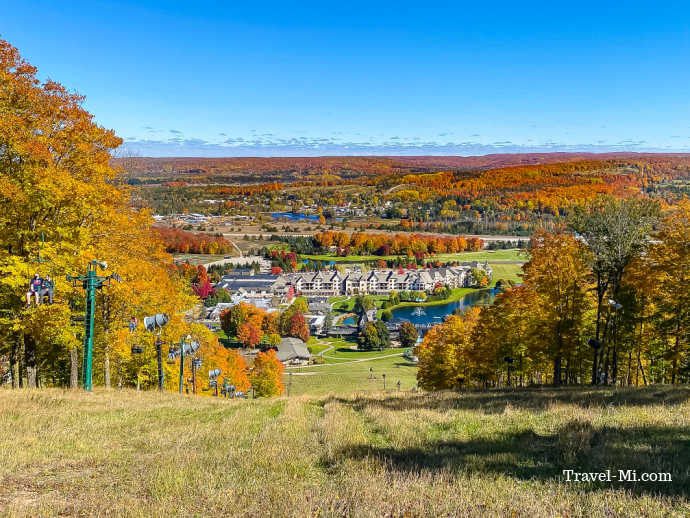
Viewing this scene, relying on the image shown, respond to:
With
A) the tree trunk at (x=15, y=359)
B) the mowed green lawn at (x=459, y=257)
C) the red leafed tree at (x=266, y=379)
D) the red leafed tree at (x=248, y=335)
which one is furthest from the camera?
the mowed green lawn at (x=459, y=257)

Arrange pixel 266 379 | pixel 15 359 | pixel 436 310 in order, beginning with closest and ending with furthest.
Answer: pixel 15 359, pixel 266 379, pixel 436 310

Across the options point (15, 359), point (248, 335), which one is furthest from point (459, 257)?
point (15, 359)

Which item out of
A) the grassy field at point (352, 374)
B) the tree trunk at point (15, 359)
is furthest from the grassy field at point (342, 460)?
the grassy field at point (352, 374)

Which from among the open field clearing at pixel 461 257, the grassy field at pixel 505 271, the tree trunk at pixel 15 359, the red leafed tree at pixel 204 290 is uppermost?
the tree trunk at pixel 15 359

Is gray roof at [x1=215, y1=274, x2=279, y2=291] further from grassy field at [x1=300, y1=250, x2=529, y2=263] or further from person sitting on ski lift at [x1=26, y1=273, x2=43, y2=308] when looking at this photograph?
person sitting on ski lift at [x1=26, y1=273, x2=43, y2=308]

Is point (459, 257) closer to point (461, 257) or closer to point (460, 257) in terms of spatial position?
point (460, 257)

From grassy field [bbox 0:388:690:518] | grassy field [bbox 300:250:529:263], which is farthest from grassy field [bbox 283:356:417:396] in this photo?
grassy field [bbox 300:250:529:263]

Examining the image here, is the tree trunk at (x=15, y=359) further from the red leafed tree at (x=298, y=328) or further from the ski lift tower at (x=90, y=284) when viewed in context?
the red leafed tree at (x=298, y=328)
